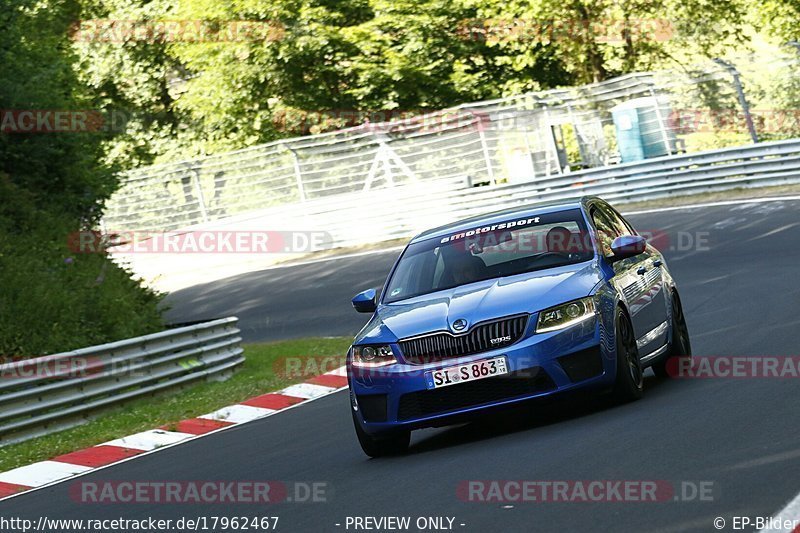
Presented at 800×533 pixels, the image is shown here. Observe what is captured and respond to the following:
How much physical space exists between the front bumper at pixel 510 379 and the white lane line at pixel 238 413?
4.68 meters

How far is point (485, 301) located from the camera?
9.04 meters

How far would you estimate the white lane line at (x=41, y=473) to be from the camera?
11.1 meters

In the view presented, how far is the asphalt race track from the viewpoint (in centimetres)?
639

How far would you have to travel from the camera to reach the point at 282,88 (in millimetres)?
45406

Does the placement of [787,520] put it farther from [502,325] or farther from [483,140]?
[483,140]

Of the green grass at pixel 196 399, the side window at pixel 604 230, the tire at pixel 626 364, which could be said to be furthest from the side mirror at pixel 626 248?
the green grass at pixel 196 399

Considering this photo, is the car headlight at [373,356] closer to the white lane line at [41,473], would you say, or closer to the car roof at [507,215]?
the car roof at [507,215]

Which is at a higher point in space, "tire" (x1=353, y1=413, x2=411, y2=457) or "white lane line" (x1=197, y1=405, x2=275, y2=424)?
"tire" (x1=353, y1=413, x2=411, y2=457)

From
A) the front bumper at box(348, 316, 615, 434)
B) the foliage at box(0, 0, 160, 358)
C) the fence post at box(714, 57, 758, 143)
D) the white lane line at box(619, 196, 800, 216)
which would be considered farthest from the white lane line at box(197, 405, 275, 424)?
the fence post at box(714, 57, 758, 143)

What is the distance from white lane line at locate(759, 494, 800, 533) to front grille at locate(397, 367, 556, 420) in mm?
2904

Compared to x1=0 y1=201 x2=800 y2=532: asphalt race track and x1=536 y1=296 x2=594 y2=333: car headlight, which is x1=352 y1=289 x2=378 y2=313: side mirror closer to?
x1=0 y1=201 x2=800 y2=532: asphalt race track

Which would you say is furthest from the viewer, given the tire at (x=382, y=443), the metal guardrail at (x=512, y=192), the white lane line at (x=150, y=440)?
the metal guardrail at (x=512, y=192)

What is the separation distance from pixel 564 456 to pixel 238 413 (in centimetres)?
664

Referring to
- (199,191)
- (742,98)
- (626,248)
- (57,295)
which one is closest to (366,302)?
(626,248)
